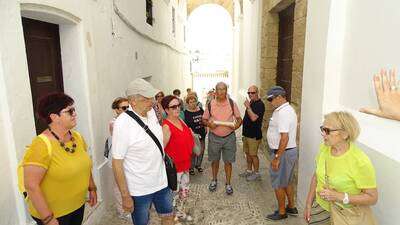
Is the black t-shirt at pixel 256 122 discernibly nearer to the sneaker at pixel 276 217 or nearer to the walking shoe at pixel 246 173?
the walking shoe at pixel 246 173

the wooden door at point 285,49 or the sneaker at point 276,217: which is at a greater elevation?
the wooden door at point 285,49

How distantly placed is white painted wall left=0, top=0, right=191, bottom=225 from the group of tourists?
0.39 metres

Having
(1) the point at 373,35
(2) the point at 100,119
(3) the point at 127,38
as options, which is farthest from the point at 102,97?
(1) the point at 373,35

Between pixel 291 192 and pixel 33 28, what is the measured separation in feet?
12.0

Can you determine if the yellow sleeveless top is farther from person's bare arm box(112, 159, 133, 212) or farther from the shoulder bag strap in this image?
the shoulder bag strap

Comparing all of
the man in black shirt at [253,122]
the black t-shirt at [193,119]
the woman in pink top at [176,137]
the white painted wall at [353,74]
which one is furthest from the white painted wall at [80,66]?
the white painted wall at [353,74]

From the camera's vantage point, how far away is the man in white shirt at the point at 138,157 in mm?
2500

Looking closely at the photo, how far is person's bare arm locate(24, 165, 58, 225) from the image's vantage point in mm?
1900

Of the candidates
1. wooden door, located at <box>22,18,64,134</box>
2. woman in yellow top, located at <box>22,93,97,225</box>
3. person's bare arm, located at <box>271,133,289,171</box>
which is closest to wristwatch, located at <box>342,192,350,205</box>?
person's bare arm, located at <box>271,133,289,171</box>

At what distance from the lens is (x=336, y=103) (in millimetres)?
3176

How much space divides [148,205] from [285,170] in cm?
179

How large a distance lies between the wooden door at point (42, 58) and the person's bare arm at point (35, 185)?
55.4 inches

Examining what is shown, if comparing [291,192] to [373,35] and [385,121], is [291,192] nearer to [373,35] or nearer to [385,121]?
[385,121]

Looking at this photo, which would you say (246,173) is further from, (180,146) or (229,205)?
(180,146)
